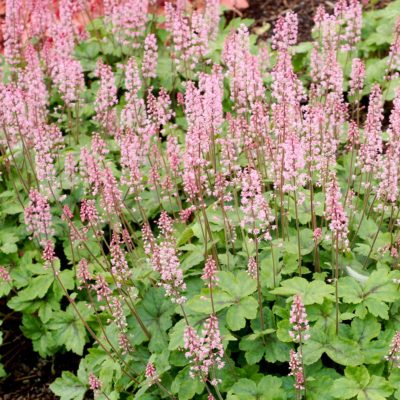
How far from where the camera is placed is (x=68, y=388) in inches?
171

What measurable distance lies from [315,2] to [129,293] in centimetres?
548

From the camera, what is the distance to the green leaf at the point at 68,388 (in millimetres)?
4293

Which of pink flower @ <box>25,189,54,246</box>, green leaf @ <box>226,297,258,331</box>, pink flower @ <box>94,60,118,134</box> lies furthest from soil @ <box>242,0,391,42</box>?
green leaf @ <box>226,297,258,331</box>

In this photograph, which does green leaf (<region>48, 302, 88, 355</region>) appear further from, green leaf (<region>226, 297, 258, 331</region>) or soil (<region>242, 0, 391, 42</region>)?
soil (<region>242, 0, 391, 42</region>)

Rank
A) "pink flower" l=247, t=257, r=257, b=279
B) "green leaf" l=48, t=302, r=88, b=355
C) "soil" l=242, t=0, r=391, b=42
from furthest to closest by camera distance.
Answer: "soil" l=242, t=0, r=391, b=42 < "green leaf" l=48, t=302, r=88, b=355 < "pink flower" l=247, t=257, r=257, b=279

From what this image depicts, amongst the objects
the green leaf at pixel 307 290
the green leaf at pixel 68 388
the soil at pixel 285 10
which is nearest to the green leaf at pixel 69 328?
the green leaf at pixel 68 388

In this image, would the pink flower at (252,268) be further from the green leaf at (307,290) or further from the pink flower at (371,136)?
the pink flower at (371,136)

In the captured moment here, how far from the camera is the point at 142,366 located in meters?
4.15

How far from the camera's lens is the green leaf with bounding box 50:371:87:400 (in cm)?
429

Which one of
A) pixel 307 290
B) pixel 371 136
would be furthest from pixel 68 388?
pixel 371 136

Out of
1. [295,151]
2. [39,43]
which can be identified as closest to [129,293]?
[295,151]

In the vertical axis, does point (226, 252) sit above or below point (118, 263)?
below

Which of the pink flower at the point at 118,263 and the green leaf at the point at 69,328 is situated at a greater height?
the pink flower at the point at 118,263

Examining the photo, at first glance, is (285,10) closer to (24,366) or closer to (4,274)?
(4,274)
